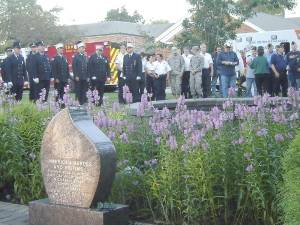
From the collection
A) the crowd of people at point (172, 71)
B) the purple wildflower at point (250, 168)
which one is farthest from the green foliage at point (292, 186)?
the crowd of people at point (172, 71)

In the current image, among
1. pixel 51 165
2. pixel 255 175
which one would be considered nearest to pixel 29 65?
pixel 51 165

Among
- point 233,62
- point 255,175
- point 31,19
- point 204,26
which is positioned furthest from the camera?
point 31,19

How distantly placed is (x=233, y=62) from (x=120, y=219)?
11.5 metres

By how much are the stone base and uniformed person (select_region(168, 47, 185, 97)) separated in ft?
41.1

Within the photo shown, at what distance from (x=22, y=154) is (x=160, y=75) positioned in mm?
11672

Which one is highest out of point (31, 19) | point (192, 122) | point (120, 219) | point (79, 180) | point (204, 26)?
point (31, 19)

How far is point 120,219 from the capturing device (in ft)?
19.1

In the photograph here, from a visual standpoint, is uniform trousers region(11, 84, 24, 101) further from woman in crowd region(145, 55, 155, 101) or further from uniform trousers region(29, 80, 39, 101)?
woman in crowd region(145, 55, 155, 101)

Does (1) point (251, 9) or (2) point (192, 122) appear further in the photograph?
(1) point (251, 9)

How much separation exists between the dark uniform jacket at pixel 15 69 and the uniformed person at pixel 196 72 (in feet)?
16.3

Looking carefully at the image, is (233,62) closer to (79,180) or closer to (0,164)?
(0,164)

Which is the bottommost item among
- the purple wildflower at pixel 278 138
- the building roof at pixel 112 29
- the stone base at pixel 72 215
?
the stone base at pixel 72 215

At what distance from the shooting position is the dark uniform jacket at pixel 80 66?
62.7 feet

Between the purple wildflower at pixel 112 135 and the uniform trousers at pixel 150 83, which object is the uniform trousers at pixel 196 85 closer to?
the uniform trousers at pixel 150 83
